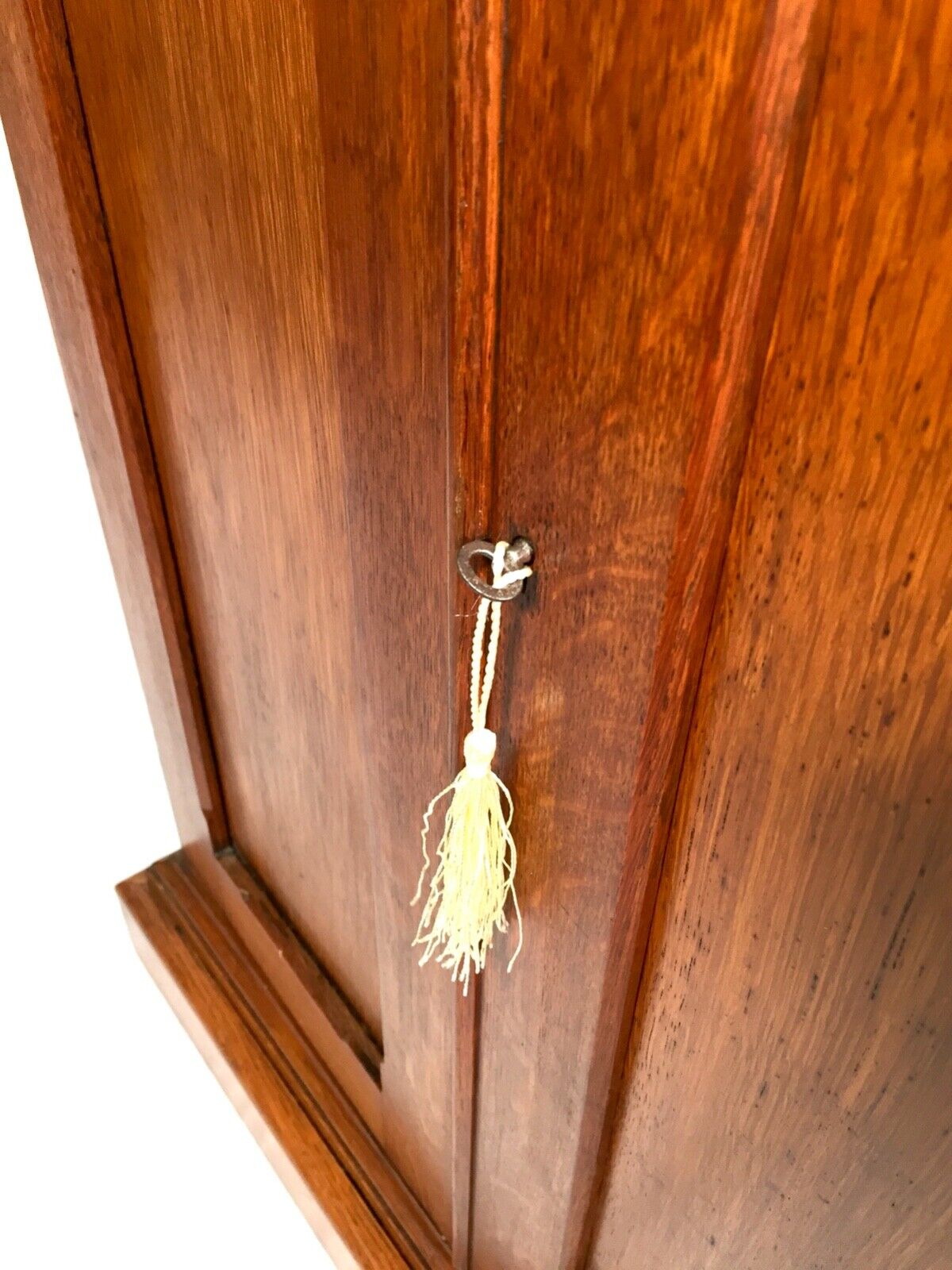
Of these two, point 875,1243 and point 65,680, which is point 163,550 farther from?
point 875,1243

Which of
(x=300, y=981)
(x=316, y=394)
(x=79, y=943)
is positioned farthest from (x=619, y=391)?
(x=79, y=943)

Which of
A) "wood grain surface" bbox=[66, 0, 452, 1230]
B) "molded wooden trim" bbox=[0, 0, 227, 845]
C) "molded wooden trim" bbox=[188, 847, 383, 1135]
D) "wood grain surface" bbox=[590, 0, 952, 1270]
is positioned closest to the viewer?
"wood grain surface" bbox=[590, 0, 952, 1270]

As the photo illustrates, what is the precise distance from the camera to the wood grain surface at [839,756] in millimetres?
229

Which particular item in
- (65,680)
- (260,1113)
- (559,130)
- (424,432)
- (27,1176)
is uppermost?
(559,130)

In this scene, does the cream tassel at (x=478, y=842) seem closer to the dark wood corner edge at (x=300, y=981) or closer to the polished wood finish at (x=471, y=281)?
the polished wood finish at (x=471, y=281)

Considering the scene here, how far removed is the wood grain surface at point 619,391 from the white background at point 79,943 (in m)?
0.61

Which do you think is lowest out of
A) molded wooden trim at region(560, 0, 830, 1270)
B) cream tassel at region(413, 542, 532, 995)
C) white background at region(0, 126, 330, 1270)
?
white background at region(0, 126, 330, 1270)

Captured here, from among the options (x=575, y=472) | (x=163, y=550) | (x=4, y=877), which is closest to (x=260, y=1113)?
(x=4, y=877)

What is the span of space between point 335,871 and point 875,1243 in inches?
17.1

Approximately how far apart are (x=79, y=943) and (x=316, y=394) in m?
0.98

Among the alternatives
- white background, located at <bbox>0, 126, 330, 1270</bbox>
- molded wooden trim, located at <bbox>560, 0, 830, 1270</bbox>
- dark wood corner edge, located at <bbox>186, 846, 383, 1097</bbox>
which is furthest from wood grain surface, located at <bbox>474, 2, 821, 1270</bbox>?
white background, located at <bbox>0, 126, 330, 1270</bbox>

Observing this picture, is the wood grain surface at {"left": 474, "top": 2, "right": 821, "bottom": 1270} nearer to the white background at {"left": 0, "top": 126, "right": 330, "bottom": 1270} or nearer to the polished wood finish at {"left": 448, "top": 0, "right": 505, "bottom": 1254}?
the polished wood finish at {"left": 448, "top": 0, "right": 505, "bottom": 1254}

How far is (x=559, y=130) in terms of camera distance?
0.93 ft

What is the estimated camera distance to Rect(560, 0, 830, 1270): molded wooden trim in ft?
0.76
